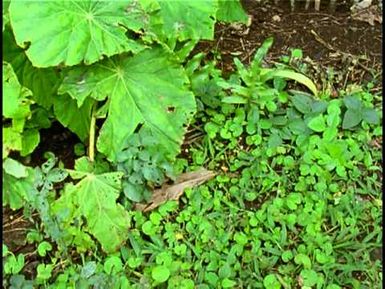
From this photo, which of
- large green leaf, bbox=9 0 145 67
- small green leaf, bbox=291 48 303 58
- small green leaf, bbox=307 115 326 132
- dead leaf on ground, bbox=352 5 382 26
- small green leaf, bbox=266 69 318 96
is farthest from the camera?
dead leaf on ground, bbox=352 5 382 26

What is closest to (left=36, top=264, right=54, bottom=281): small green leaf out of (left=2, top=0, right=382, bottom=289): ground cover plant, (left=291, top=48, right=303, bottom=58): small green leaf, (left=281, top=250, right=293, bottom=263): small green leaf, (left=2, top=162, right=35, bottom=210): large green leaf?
(left=2, top=0, right=382, bottom=289): ground cover plant

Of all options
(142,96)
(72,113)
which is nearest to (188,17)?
(142,96)

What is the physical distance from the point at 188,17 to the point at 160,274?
39.1 inches

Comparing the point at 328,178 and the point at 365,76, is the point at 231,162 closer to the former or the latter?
the point at 328,178

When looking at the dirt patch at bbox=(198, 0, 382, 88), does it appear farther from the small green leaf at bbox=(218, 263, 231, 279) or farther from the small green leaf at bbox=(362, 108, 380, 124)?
the small green leaf at bbox=(218, 263, 231, 279)

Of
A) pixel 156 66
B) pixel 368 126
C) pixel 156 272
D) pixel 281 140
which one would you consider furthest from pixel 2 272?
pixel 368 126

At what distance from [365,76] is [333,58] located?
0.18 m

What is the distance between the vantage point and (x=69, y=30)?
3.10 m

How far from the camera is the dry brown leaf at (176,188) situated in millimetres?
3441

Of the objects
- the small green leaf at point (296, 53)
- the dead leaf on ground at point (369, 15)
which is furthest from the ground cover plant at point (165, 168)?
the dead leaf on ground at point (369, 15)

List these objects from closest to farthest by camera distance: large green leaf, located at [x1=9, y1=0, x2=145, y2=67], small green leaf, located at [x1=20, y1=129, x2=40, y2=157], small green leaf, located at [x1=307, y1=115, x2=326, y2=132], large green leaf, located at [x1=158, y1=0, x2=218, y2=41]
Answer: large green leaf, located at [x1=9, y1=0, x2=145, y2=67] < large green leaf, located at [x1=158, y1=0, x2=218, y2=41] < small green leaf, located at [x1=20, y1=129, x2=40, y2=157] < small green leaf, located at [x1=307, y1=115, x2=326, y2=132]

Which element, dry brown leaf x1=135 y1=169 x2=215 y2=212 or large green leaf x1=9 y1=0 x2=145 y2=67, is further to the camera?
dry brown leaf x1=135 y1=169 x2=215 y2=212

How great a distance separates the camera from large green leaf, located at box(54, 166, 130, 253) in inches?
126

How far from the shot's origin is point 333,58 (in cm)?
399
